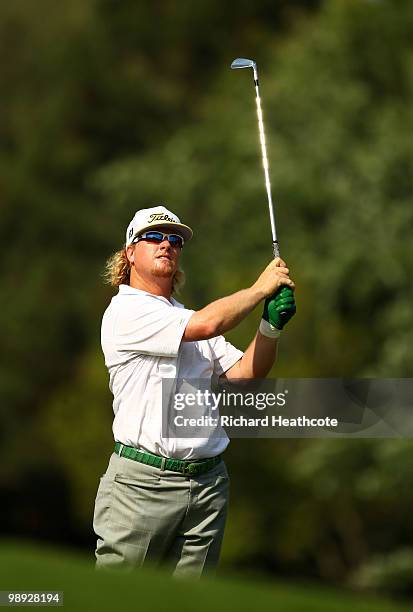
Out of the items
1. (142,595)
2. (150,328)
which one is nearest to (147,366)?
(150,328)

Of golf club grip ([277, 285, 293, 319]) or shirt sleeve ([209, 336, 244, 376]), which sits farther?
shirt sleeve ([209, 336, 244, 376])

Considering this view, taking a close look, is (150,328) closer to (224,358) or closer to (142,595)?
(224,358)

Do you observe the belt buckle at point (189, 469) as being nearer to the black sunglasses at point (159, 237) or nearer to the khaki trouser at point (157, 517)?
the khaki trouser at point (157, 517)

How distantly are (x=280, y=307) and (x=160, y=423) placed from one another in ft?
2.06

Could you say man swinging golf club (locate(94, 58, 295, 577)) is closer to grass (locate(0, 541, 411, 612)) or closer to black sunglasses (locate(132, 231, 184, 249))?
black sunglasses (locate(132, 231, 184, 249))

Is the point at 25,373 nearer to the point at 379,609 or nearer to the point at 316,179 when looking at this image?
the point at 316,179

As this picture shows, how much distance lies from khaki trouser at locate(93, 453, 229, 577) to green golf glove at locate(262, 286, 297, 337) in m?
0.66

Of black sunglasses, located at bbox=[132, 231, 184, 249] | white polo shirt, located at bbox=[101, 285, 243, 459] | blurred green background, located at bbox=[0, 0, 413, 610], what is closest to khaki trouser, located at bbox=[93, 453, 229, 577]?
white polo shirt, located at bbox=[101, 285, 243, 459]

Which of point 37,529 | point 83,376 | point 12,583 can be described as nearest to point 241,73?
point 83,376

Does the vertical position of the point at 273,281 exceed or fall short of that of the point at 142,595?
it exceeds it

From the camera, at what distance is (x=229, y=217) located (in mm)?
27234

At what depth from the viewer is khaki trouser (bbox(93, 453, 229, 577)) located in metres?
5.16

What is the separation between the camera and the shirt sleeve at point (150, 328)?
510 centimetres

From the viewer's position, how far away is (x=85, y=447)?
107 feet
